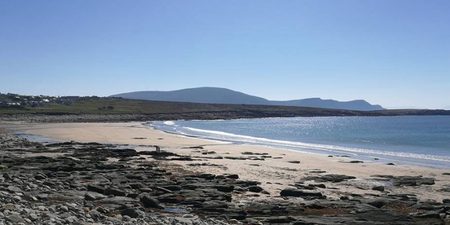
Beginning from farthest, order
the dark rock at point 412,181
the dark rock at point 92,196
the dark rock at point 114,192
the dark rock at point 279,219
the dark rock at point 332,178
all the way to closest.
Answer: the dark rock at point 332,178 → the dark rock at point 412,181 → the dark rock at point 114,192 → the dark rock at point 92,196 → the dark rock at point 279,219

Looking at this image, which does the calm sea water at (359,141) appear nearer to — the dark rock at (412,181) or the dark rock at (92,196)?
the dark rock at (412,181)

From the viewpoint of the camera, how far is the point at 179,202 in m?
16.1

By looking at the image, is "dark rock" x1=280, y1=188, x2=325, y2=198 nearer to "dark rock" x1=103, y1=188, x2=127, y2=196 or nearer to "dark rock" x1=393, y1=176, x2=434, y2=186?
"dark rock" x1=103, y1=188, x2=127, y2=196

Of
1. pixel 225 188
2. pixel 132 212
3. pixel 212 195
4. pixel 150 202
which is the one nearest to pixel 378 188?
pixel 225 188

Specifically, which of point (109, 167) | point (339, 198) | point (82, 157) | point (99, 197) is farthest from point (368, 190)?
point (82, 157)

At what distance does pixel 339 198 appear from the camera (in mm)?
18125

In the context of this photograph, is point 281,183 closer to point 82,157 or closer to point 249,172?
point 249,172

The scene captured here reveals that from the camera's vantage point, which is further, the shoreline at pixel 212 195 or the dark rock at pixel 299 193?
the dark rock at pixel 299 193

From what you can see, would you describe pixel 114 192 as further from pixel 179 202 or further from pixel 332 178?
pixel 332 178

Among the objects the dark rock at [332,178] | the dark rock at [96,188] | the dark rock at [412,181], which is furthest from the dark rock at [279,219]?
the dark rock at [412,181]

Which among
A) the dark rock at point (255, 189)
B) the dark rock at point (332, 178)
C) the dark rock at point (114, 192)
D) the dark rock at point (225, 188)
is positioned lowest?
the dark rock at point (332, 178)

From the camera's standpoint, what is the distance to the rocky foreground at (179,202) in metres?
12.5

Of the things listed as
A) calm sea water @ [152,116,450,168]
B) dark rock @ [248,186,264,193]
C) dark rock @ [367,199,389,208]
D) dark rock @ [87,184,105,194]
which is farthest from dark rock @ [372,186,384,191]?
calm sea water @ [152,116,450,168]

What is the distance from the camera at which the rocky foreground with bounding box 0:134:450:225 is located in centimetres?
1249
